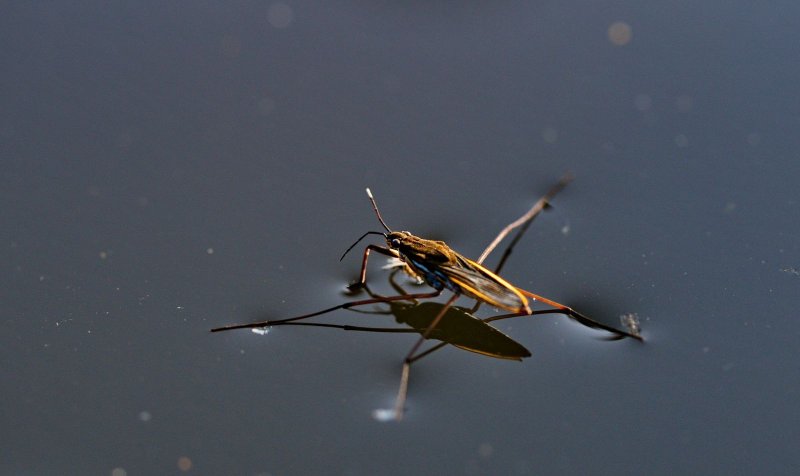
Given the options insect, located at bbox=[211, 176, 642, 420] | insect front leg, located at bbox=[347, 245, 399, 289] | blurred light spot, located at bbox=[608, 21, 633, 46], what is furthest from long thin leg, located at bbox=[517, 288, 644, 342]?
blurred light spot, located at bbox=[608, 21, 633, 46]

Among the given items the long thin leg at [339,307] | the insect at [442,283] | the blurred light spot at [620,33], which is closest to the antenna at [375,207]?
the insect at [442,283]

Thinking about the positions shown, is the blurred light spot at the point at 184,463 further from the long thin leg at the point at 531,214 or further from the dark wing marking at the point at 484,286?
the long thin leg at the point at 531,214

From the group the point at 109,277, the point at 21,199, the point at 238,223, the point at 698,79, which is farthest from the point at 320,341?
the point at 698,79

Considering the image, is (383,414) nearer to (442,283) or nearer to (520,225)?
(442,283)

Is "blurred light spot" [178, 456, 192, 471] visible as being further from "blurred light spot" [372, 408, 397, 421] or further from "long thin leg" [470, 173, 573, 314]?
"long thin leg" [470, 173, 573, 314]

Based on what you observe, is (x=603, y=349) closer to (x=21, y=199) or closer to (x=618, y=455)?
(x=618, y=455)

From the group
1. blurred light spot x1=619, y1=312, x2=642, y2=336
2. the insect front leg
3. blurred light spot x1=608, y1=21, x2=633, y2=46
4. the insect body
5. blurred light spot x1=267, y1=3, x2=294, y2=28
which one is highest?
blurred light spot x1=608, y1=21, x2=633, y2=46

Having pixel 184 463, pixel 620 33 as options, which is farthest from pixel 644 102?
pixel 184 463

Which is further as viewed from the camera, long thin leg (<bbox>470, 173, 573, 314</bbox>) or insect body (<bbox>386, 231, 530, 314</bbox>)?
long thin leg (<bbox>470, 173, 573, 314</bbox>)
